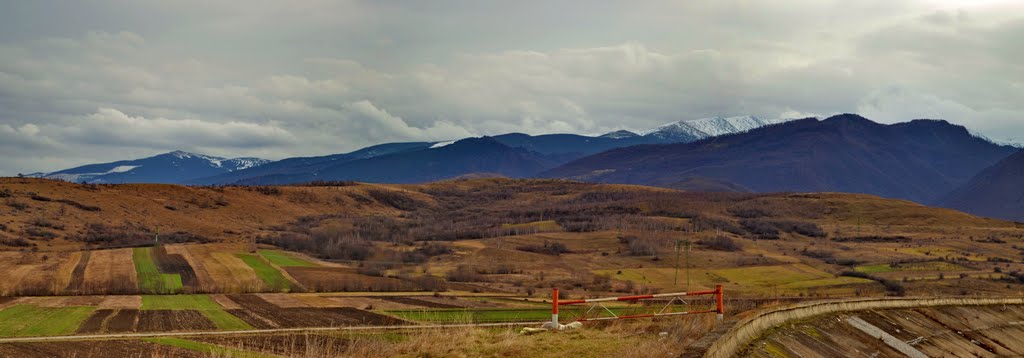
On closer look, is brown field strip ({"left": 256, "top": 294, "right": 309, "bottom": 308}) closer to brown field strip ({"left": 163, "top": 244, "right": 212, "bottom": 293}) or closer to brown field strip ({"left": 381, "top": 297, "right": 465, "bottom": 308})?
brown field strip ({"left": 163, "top": 244, "right": 212, "bottom": 293})

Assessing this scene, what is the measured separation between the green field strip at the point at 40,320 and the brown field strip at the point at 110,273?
47.7 feet

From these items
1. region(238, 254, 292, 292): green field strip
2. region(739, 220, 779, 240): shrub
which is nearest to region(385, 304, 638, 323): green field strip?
region(238, 254, 292, 292): green field strip

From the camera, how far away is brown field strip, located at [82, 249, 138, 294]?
81.6 metres

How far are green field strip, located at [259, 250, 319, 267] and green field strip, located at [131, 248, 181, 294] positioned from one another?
52.5ft

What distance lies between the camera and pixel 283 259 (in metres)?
120

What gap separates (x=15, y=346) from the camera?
4572 cm

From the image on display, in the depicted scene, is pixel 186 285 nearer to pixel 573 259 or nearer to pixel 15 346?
pixel 15 346

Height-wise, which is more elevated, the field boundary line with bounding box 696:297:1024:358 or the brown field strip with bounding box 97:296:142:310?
the field boundary line with bounding box 696:297:1024:358

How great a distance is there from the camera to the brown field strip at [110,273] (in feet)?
268

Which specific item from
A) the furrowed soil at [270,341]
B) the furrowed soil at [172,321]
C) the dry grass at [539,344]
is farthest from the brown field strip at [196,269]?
the dry grass at [539,344]

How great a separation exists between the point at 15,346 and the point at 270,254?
79.1 meters

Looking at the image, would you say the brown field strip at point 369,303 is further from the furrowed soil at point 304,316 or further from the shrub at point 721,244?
the shrub at point 721,244

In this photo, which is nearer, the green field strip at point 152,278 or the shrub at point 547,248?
Result: the green field strip at point 152,278

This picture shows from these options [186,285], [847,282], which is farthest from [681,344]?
[847,282]
